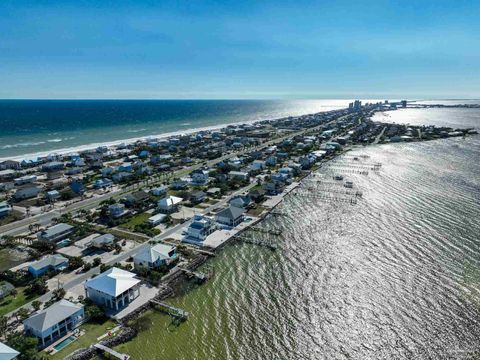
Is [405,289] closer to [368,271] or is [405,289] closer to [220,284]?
[368,271]

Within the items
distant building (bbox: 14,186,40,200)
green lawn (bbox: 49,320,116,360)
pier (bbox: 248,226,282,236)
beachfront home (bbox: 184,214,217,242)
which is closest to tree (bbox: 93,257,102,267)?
green lawn (bbox: 49,320,116,360)

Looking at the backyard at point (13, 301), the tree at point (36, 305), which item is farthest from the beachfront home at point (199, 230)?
the backyard at point (13, 301)

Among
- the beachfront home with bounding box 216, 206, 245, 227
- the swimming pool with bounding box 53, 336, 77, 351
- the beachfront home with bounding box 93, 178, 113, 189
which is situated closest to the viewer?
the swimming pool with bounding box 53, 336, 77, 351

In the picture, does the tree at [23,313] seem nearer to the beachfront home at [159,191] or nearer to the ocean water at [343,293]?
the ocean water at [343,293]

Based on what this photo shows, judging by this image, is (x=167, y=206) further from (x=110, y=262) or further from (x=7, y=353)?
(x=7, y=353)

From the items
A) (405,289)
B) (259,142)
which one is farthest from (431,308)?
(259,142)

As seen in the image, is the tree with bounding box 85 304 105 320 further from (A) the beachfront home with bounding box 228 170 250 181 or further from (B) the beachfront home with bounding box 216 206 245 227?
(A) the beachfront home with bounding box 228 170 250 181
